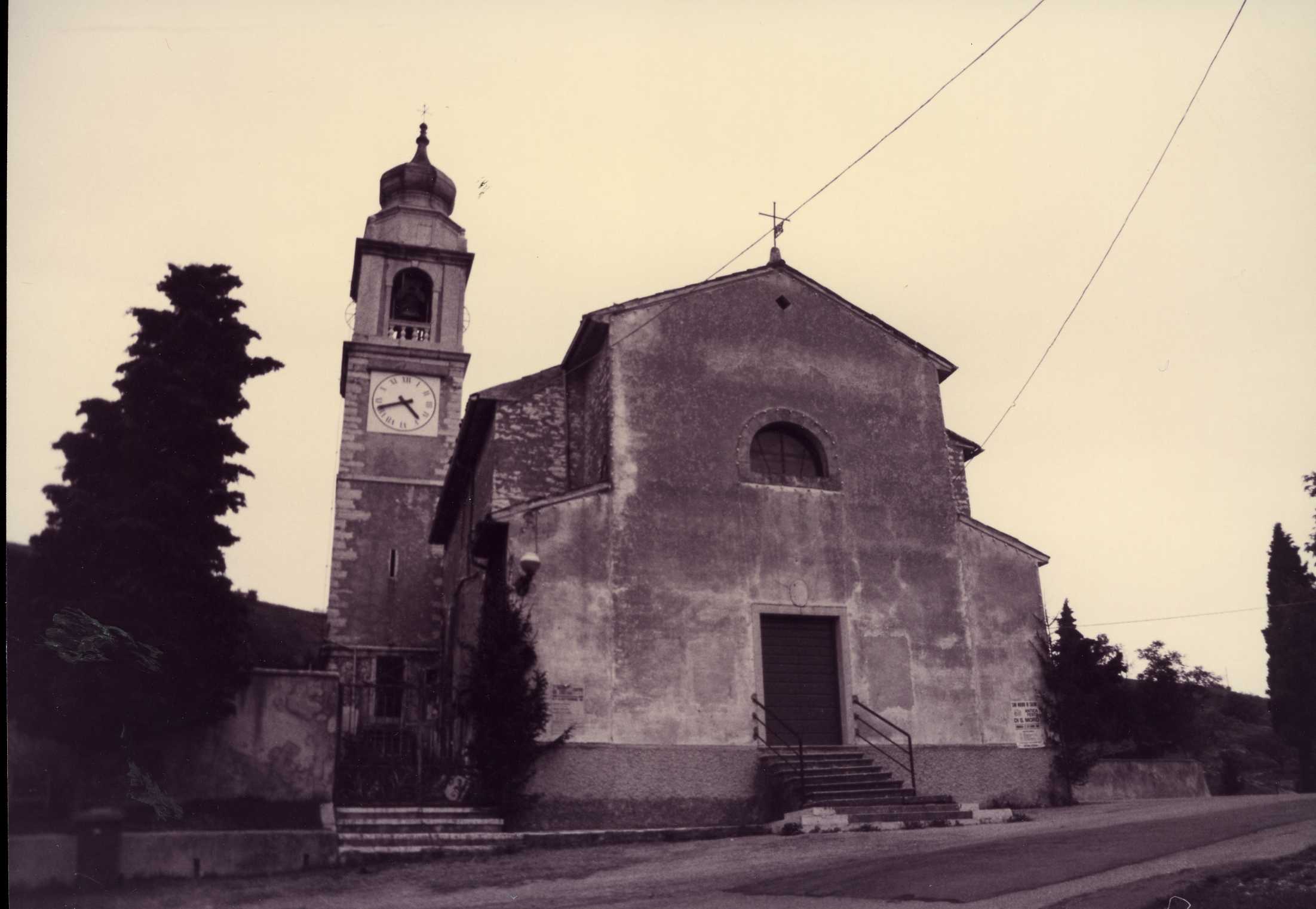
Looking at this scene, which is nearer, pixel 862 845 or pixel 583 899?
pixel 583 899

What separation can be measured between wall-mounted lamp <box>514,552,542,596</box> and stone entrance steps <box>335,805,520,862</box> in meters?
2.88

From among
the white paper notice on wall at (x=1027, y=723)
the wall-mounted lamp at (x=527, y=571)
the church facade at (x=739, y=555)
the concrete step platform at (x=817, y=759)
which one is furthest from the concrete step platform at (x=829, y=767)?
the wall-mounted lamp at (x=527, y=571)

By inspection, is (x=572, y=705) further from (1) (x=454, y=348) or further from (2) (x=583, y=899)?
(1) (x=454, y=348)

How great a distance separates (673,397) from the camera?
17.1 m

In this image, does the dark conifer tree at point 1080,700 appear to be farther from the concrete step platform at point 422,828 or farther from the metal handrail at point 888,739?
the concrete step platform at point 422,828

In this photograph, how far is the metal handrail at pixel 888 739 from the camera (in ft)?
52.6

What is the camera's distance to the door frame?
1606 centimetres

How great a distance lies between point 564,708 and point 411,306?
1937cm

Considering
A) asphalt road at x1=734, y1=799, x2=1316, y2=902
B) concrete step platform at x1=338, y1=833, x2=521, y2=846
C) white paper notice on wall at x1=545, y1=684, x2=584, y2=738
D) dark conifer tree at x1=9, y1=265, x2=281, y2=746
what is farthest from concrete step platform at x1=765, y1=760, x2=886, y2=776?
dark conifer tree at x1=9, y1=265, x2=281, y2=746

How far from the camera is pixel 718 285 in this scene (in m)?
18.1

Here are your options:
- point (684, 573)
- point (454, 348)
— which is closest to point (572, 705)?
point (684, 573)

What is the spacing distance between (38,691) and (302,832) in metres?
2.76

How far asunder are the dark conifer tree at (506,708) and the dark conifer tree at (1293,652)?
20.8 metres

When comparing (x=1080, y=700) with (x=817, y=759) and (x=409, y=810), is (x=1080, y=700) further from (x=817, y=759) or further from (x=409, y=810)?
(x=409, y=810)
